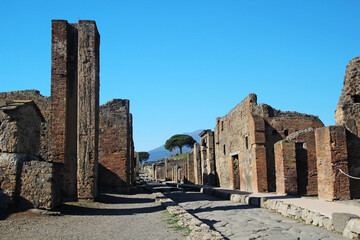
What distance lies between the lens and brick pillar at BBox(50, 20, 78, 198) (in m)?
11.0

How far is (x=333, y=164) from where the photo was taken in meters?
10.0

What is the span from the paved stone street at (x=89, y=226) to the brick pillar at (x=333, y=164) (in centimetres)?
490

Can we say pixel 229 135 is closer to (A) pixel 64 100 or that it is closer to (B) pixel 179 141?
(A) pixel 64 100

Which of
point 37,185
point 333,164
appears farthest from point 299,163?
point 37,185

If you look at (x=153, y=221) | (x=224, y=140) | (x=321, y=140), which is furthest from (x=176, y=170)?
(x=153, y=221)

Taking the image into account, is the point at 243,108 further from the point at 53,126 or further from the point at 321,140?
the point at 53,126

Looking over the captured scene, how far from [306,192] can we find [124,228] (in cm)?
881

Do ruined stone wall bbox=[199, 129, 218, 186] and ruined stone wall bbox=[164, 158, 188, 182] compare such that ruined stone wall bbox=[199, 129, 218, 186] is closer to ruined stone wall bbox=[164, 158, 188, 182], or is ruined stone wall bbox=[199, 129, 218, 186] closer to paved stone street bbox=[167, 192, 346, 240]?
ruined stone wall bbox=[164, 158, 188, 182]

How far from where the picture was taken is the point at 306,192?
43.0 feet

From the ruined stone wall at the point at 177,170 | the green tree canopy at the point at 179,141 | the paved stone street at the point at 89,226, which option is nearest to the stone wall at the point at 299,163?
the paved stone street at the point at 89,226

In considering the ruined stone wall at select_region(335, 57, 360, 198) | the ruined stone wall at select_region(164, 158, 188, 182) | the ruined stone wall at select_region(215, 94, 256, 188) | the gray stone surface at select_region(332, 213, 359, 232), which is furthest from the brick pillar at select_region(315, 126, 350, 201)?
the ruined stone wall at select_region(164, 158, 188, 182)

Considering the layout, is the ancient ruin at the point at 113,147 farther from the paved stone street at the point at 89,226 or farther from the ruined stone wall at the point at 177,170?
the ruined stone wall at the point at 177,170

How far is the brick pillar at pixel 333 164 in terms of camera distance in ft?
32.4

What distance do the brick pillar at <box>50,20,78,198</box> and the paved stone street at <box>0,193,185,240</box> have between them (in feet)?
8.51
